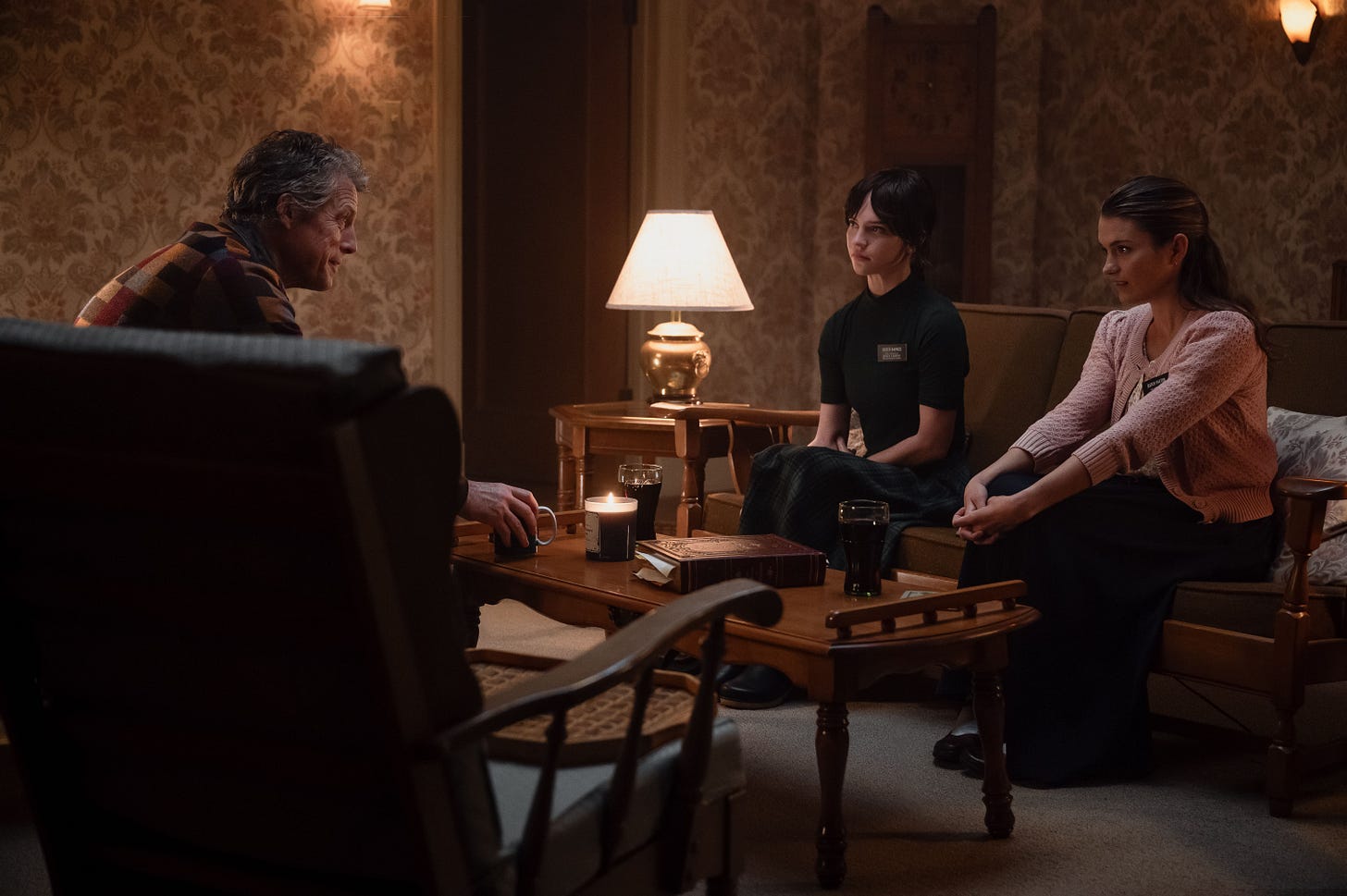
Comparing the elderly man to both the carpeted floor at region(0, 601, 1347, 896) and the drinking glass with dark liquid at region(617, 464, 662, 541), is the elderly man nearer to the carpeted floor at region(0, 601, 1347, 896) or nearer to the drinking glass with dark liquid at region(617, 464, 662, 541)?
the drinking glass with dark liquid at region(617, 464, 662, 541)

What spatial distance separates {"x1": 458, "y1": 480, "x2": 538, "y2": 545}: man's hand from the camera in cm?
244

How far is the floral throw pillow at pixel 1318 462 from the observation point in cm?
260

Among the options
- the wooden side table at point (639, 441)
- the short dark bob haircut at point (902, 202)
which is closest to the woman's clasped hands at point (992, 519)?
the short dark bob haircut at point (902, 202)

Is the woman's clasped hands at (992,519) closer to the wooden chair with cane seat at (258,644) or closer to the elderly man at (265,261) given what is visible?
the elderly man at (265,261)

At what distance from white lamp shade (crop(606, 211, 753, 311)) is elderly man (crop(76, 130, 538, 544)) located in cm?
137

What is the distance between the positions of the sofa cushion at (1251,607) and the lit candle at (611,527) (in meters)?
1.01

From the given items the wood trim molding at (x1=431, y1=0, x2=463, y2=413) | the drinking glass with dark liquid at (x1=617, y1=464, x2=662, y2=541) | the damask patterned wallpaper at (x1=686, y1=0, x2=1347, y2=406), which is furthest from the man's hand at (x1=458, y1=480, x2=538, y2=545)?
the damask patterned wallpaper at (x1=686, y1=0, x2=1347, y2=406)

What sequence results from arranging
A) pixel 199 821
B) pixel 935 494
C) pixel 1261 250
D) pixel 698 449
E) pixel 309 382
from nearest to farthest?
pixel 309 382 < pixel 199 821 < pixel 935 494 < pixel 698 449 < pixel 1261 250

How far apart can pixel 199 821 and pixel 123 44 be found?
155 inches

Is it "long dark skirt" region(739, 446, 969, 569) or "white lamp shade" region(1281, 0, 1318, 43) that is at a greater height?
"white lamp shade" region(1281, 0, 1318, 43)

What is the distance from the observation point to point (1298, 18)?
4.84 metres

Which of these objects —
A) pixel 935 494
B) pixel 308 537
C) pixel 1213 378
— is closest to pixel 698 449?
pixel 935 494

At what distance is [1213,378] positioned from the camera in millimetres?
2643

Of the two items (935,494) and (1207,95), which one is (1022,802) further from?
(1207,95)
